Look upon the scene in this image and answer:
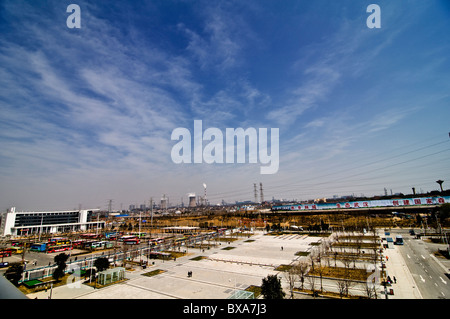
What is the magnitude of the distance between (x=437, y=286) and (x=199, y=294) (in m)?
16.5

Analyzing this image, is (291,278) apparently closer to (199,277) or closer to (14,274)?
(199,277)

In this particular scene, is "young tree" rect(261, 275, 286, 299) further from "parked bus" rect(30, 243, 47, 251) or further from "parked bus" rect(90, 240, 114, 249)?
"parked bus" rect(30, 243, 47, 251)

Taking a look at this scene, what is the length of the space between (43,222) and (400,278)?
80918 mm

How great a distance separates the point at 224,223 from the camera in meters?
62.8

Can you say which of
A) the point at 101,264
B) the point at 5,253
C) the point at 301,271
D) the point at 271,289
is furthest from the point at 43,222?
the point at 271,289

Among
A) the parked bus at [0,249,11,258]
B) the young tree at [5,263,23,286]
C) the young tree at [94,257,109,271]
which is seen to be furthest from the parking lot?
the parked bus at [0,249,11,258]

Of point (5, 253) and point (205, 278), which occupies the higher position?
point (205, 278)

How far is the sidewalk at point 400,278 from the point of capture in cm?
1416

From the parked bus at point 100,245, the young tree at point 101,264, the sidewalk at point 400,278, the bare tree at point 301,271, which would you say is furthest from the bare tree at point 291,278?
the parked bus at point 100,245

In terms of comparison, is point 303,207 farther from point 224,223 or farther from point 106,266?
point 106,266

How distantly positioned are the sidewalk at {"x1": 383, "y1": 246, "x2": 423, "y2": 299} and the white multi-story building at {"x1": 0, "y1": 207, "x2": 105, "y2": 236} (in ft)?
216

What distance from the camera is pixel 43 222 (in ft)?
208

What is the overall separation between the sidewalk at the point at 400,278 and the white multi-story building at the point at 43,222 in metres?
65.7
